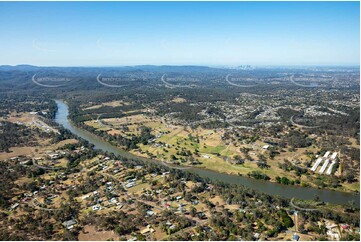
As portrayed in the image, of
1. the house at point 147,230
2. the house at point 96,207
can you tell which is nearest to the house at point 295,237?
the house at point 147,230

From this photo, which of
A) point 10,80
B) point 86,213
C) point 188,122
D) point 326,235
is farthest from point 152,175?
point 10,80

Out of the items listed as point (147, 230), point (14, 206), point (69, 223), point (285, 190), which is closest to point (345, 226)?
point (285, 190)

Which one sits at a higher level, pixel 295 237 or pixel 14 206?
pixel 295 237

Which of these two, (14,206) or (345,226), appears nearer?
(345,226)

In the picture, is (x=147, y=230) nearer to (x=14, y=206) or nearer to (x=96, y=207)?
(x=96, y=207)

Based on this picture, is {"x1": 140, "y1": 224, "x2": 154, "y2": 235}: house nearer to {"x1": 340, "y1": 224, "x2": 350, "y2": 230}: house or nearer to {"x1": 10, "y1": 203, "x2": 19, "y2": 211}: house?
{"x1": 10, "y1": 203, "x2": 19, "y2": 211}: house

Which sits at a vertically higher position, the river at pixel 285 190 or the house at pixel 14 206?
the house at pixel 14 206

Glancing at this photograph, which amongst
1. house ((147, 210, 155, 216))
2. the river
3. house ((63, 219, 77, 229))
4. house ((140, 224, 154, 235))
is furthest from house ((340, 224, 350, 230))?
house ((63, 219, 77, 229))

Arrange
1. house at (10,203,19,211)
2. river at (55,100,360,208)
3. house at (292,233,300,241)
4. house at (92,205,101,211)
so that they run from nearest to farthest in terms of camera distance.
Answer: house at (292,233,300,241) → house at (92,205,101,211) → house at (10,203,19,211) → river at (55,100,360,208)

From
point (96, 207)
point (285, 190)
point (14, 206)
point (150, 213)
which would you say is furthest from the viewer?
point (285, 190)

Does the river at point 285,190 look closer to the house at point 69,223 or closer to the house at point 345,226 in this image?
the house at point 345,226

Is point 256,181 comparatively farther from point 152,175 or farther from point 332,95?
point 332,95
